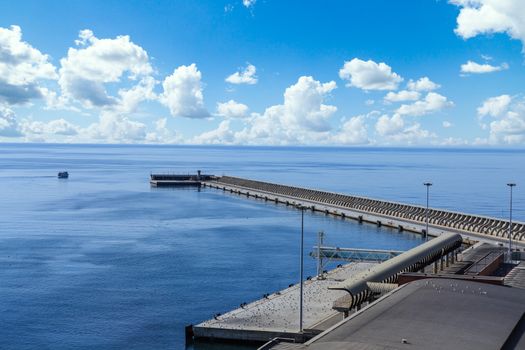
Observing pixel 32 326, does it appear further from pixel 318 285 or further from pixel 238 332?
pixel 318 285

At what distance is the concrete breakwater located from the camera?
322 ft

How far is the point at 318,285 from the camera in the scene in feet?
207

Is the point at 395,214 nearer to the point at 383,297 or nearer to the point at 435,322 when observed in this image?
the point at 383,297

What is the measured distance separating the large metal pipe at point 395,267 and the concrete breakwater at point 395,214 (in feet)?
89.2

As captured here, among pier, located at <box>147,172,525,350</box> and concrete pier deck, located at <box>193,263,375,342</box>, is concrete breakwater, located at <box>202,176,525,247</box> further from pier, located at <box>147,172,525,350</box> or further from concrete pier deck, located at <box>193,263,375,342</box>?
concrete pier deck, located at <box>193,263,375,342</box>

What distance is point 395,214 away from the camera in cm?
12400

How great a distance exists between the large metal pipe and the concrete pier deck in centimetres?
344

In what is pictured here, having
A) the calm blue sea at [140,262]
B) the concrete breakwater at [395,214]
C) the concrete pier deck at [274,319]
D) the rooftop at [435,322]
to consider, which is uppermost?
the rooftop at [435,322]

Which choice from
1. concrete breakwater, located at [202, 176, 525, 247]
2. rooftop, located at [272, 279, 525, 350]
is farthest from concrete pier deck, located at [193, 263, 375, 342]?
concrete breakwater, located at [202, 176, 525, 247]

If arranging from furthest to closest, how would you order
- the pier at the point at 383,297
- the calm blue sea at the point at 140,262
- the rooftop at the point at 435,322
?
the calm blue sea at the point at 140,262 < the pier at the point at 383,297 < the rooftop at the point at 435,322

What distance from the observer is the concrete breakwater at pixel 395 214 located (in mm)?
98188

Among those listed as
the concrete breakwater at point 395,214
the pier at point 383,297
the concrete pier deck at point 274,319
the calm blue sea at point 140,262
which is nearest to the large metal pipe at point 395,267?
the pier at point 383,297

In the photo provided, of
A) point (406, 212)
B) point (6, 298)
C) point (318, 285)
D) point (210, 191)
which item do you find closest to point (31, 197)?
point (210, 191)

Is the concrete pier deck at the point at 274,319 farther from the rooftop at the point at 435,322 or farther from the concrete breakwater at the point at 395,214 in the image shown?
the concrete breakwater at the point at 395,214
